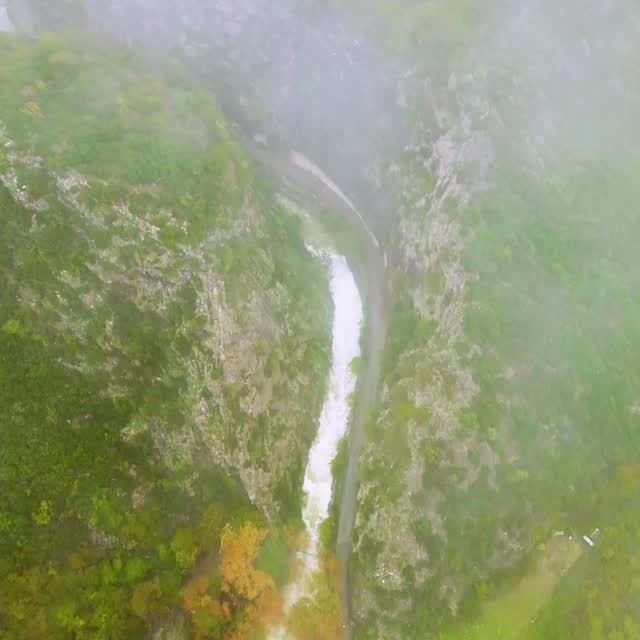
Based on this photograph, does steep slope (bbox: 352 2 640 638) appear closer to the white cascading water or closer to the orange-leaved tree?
the white cascading water

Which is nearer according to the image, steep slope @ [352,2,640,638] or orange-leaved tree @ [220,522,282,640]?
orange-leaved tree @ [220,522,282,640]

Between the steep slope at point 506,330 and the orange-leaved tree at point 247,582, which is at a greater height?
the steep slope at point 506,330

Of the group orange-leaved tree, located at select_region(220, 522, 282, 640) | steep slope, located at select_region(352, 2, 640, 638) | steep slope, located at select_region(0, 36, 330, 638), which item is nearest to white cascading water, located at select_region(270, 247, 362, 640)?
steep slope, located at select_region(0, 36, 330, 638)

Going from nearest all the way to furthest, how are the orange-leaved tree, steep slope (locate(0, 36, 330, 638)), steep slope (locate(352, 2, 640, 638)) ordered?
steep slope (locate(0, 36, 330, 638)) < the orange-leaved tree < steep slope (locate(352, 2, 640, 638))

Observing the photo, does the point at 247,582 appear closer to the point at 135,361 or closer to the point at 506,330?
the point at 135,361

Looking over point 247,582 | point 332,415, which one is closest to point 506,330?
point 332,415

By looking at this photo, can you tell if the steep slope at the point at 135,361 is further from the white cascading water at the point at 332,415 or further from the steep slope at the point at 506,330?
the steep slope at the point at 506,330

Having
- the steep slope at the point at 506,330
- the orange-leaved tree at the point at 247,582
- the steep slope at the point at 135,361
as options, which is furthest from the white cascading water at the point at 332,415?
the steep slope at the point at 506,330
